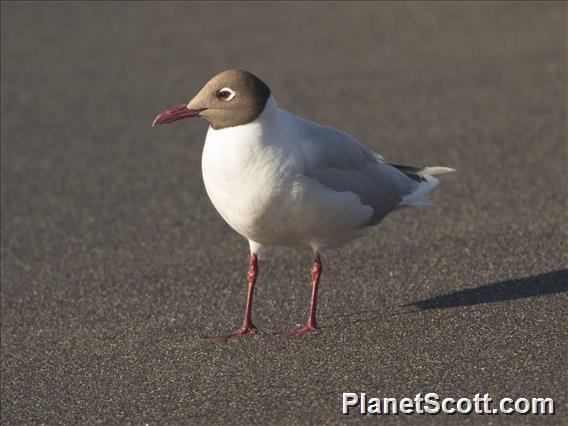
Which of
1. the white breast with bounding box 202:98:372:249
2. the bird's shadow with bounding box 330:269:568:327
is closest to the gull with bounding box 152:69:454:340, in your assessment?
the white breast with bounding box 202:98:372:249

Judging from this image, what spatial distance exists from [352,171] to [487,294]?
101 centimetres

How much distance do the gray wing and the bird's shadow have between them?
1.64 ft

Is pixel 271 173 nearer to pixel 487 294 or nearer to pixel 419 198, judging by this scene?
pixel 419 198

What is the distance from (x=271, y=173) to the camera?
5.22 m

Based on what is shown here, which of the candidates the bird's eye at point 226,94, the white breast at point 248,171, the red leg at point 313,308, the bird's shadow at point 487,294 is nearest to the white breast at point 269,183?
the white breast at point 248,171

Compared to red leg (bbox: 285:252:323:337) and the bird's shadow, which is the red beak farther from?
the bird's shadow

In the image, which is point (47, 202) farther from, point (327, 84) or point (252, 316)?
point (327, 84)

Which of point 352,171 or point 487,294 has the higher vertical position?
point 352,171

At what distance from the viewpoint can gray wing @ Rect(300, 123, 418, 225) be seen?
5477 mm

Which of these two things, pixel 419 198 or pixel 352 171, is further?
pixel 419 198

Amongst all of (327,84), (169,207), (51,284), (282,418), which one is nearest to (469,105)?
(327,84)

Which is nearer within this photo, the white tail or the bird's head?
the bird's head

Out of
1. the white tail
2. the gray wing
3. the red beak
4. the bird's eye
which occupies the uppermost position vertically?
the bird's eye

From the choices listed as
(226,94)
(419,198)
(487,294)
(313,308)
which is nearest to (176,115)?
(226,94)
